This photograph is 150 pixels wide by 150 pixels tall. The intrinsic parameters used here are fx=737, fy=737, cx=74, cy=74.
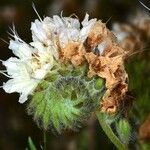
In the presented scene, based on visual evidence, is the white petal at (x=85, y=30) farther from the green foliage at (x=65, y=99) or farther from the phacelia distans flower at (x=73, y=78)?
the green foliage at (x=65, y=99)

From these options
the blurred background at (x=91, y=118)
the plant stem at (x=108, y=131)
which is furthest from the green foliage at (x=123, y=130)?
the blurred background at (x=91, y=118)

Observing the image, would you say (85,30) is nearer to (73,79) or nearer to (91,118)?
(73,79)

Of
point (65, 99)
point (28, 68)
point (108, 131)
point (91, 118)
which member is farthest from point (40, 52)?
point (91, 118)

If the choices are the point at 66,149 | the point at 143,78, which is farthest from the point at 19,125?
the point at 143,78

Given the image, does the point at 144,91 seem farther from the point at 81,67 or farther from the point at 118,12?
the point at 118,12

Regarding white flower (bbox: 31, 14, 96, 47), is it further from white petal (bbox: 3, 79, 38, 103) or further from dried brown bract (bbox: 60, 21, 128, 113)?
white petal (bbox: 3, 79, 38, 103)

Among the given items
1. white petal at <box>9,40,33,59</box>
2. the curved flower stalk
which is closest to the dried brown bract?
the curved flower stalk
